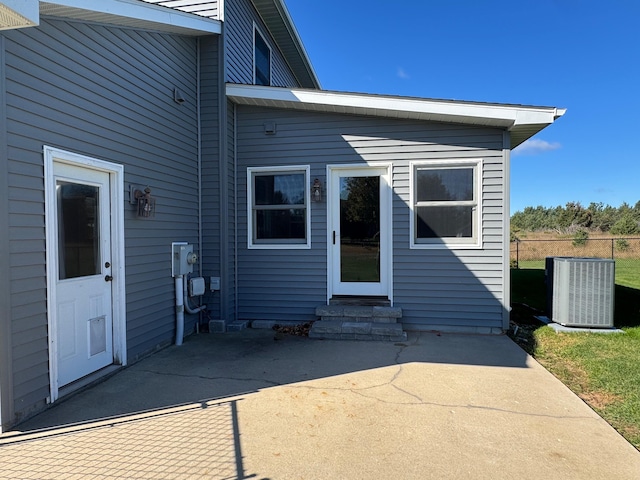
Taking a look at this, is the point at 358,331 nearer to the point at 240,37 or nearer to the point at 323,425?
the point at 323,425

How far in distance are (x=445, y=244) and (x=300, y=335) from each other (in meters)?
2.46

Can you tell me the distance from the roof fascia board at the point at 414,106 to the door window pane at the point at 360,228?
1.08 m

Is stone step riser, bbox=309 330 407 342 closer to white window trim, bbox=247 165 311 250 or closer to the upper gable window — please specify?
white window trim, bbox=247 165 311 250

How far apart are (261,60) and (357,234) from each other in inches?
170

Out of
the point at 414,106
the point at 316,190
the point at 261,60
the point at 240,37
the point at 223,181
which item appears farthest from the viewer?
the point at 261,60

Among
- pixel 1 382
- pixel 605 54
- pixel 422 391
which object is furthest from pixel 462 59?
pixel 1 382

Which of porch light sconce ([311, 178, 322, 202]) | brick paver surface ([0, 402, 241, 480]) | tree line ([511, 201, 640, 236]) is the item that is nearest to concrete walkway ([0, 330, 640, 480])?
brick paver surface ([0, 402, 241, 480])

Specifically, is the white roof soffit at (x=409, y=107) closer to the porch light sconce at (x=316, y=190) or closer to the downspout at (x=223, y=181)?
the downspout at (x=223, y=181)

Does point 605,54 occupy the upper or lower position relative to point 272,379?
upper

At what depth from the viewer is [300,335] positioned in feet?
16.9

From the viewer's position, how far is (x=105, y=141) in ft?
11.9

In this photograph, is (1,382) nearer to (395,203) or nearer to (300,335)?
(300,335)

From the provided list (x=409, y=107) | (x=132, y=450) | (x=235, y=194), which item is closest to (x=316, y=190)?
→ (x=235, y=194)

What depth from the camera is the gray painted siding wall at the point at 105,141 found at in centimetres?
265
